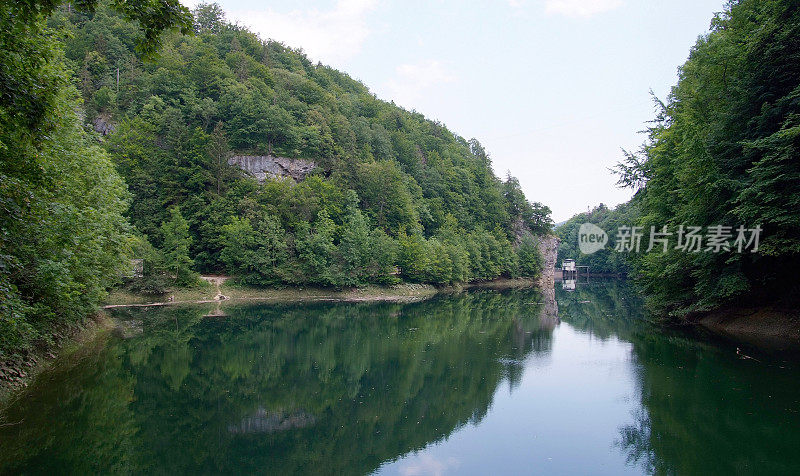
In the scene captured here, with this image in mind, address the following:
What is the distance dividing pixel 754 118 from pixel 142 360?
79.0 ft

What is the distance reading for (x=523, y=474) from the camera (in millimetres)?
8328

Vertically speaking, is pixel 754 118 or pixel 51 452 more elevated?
pixel 754 118

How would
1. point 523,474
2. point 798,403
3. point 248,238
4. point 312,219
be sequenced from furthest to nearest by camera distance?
point 312,219
point 248,238
point 798,403
point 523,474

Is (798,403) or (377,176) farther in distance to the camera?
(377,176)

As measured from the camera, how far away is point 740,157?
1695 centimetres

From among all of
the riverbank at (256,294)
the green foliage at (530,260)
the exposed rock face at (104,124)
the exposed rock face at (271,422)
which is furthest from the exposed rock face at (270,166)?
the exposed rock face at (271,422)

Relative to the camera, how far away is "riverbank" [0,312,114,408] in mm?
11392

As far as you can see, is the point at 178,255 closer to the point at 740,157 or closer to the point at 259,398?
the point at 259,398

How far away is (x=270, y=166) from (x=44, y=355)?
136 ft

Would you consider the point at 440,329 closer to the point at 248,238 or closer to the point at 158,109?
the point at 248,238

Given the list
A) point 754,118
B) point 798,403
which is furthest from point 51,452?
point 754,118

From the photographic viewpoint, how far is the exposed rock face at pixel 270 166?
52.7m

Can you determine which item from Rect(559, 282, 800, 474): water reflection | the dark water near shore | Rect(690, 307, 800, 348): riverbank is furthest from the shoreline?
Rect(690, 307, 800, 348): riverbank
